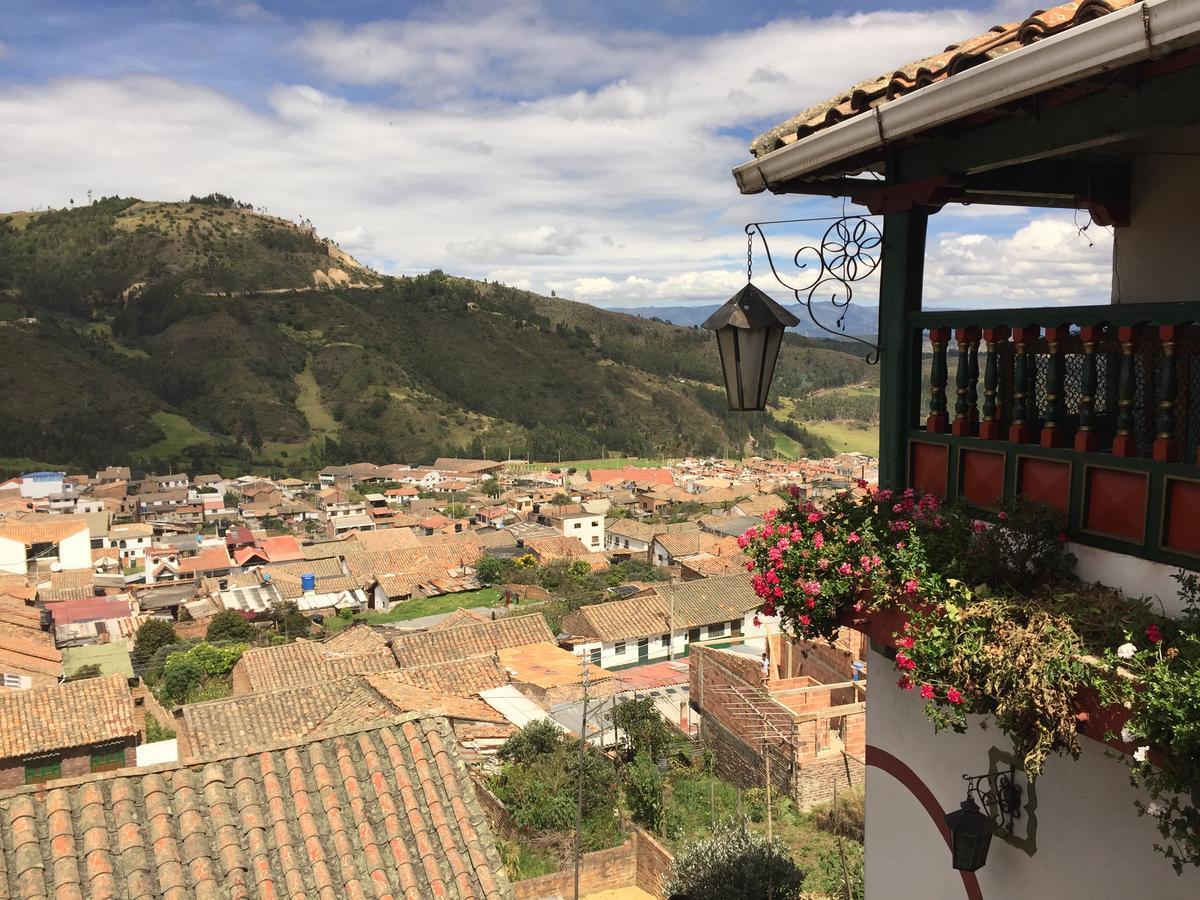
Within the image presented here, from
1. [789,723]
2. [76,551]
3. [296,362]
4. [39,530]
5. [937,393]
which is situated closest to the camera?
[937,393]

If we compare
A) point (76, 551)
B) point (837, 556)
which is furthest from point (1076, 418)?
point (76, 551)

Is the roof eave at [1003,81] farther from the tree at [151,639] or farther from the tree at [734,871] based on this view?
the tree at [151,639]

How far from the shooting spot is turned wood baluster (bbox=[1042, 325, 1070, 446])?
3145 mm

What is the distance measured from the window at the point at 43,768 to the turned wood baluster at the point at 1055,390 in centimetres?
2139

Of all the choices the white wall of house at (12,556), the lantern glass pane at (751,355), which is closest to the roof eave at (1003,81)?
the lantern glass pane at (751,355)

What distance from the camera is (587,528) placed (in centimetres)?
6469

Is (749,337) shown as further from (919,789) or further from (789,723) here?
(789,723)

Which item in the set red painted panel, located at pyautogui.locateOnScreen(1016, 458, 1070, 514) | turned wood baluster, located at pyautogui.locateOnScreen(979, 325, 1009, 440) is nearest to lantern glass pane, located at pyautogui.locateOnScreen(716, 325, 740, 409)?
turned wood baluster, located at pyautogui.locateOnScreen(979, 325, 1009, 440)

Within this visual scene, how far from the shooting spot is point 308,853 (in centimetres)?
446

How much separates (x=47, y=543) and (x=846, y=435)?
113705mm

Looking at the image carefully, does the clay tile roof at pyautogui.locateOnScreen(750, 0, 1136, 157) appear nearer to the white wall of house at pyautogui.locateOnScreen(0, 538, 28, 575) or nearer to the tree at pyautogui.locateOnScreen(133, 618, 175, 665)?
the tree at pyautogui.locateOnScreen(133, 618, 175, 665)

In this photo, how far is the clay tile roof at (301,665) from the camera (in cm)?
2333

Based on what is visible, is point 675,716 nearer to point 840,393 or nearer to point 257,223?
point 840,393

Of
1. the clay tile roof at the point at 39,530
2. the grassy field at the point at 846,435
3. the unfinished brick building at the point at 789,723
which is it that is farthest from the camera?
the grassy field at the point at 846,435
